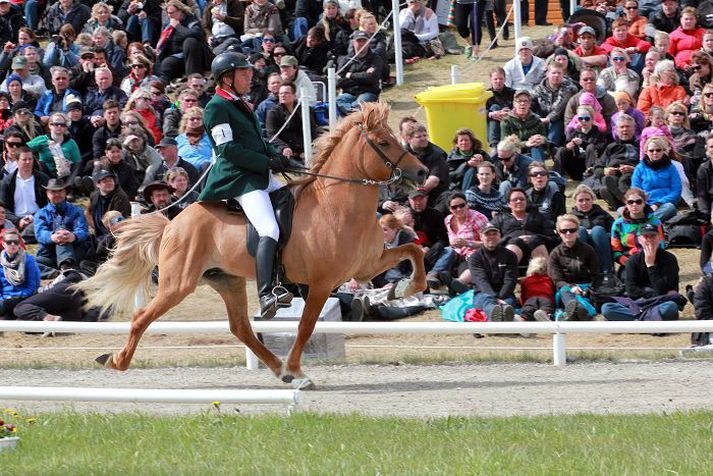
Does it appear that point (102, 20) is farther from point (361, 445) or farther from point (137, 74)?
point (361, 445)

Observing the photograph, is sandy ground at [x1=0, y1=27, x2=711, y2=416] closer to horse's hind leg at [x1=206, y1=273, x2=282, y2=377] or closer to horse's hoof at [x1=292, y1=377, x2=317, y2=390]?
horse's hoof at [x1=292, y1=377, x2=317, y2=390]

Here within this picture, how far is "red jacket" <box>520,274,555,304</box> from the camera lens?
1434cm

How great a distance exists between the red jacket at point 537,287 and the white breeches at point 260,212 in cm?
398

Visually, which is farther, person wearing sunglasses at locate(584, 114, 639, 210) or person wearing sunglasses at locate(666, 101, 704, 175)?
person wearing sunglasses at locate(666, 101, 704, 175)

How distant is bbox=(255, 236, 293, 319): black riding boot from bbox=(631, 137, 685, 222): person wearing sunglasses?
6.12m

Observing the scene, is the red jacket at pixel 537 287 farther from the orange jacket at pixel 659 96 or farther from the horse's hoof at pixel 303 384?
the orange jacket at pixel 659 96

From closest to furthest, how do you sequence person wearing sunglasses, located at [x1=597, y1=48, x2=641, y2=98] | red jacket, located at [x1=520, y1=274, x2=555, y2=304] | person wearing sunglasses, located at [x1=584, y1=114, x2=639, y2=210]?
red jacket, located at [x1=520, y1=274, x2=555, y2=304] < person wearing sunglasses, located at [x1=584, y1=114, x2=639, y2=210] < person wearing sunglasses, located at [x1=597, y1=48, x2=641, y2=98]

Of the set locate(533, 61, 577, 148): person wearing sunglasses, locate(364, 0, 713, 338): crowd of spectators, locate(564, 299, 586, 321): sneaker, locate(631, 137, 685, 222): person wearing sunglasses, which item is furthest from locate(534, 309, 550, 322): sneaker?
locate(533, 61, 577, 148): person wearing sunglasses

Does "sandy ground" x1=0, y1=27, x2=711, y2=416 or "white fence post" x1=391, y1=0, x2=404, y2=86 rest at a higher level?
"white fence post" x1=391, y1=0, x2=404, y2=86

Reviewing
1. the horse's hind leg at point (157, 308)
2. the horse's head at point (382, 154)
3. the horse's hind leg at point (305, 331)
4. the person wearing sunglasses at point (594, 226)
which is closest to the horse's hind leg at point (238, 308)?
the horse's hind leg at point (305, 331)

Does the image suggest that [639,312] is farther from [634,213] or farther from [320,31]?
[320,31]

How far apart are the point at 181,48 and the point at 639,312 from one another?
1093 cm

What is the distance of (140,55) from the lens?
21016mm

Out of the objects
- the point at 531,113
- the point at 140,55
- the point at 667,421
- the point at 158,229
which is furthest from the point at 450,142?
the point at 667,421
